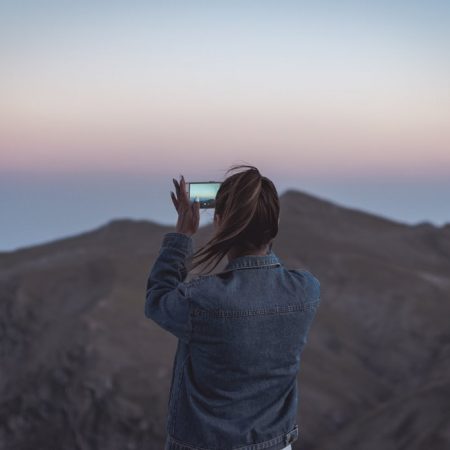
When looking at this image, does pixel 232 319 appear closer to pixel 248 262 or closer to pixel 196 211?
pixel 248 262

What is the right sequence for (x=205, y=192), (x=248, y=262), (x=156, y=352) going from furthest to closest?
1. (x=156, y=352)
2. (x=205, y=192)
3. (x=248, y=262)

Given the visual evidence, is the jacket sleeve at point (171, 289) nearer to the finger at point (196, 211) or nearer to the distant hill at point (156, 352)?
the finger at point (196, 211)

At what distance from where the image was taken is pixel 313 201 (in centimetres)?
4509

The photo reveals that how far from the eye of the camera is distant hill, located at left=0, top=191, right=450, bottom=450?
720 inches

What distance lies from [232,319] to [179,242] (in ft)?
1.31

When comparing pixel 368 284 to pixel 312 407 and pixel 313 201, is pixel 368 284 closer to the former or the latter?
pixel 312 407

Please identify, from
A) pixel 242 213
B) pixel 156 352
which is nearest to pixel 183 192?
pixel 242 213

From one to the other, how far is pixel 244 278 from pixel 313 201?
42.7 meters

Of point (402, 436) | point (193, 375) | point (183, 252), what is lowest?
point (402, 436)

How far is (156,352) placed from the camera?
68.6 feet

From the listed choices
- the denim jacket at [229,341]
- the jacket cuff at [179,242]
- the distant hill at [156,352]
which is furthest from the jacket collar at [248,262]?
the distant hill at [156,352]

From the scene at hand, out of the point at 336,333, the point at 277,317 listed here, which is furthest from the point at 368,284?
the point at 277,317

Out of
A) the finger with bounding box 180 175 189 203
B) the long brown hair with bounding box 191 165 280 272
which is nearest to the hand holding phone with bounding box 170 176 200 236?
the finger with bounding box 180 175 189 203

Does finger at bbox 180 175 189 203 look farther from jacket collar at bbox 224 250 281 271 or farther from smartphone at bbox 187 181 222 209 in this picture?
jacket collar at bbox 224 250 281 271
